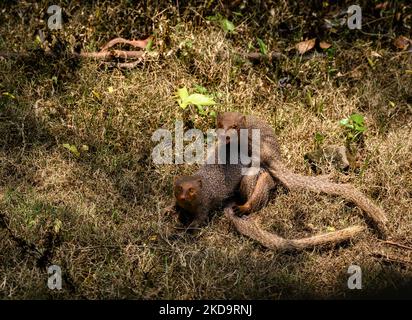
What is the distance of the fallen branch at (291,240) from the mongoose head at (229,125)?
0.65m

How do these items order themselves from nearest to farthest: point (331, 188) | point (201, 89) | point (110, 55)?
point (331, 188)
point (201, 89)
point (110, 55)

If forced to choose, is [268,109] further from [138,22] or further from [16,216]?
[16,216]

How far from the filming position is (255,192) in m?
4.53

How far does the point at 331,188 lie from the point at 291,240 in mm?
574

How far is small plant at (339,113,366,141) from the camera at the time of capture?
16.4 ft

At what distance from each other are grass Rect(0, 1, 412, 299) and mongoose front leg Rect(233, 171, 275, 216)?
9 cm

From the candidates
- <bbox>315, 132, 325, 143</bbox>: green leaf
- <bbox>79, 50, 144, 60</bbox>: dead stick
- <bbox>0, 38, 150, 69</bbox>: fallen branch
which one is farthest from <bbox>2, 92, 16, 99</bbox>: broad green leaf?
<bbox>315, 132, 325, 143</bbox>: green leaf

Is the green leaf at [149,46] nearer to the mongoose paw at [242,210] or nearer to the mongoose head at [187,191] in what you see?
the mongoose head at [187,191]

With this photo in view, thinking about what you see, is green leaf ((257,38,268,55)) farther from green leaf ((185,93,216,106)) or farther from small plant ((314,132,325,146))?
small plant ((314,132,325,146))

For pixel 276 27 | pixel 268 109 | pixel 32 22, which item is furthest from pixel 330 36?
pixel 32 22

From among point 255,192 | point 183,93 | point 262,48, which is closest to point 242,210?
point 255,192

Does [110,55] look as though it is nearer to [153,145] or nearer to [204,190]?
[153,145]

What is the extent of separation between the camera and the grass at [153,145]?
4.00 meters

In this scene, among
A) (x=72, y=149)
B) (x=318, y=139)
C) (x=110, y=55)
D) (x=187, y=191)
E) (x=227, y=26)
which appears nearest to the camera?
(x=187, y=191)
